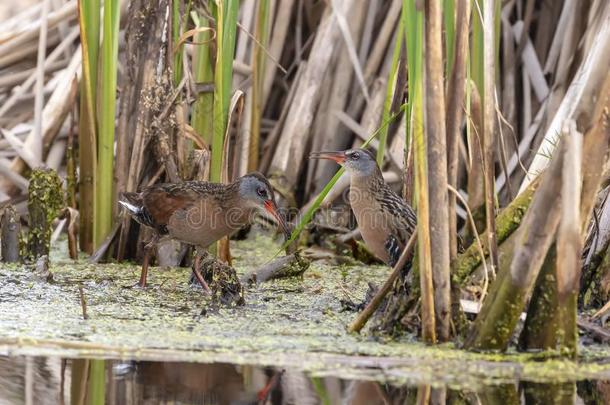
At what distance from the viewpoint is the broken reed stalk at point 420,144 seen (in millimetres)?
4203

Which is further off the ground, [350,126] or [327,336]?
[350,126]

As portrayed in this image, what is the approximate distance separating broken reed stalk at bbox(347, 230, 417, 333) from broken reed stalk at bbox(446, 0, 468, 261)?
173 mm

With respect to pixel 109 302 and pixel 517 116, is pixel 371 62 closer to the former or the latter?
pixel 517 116

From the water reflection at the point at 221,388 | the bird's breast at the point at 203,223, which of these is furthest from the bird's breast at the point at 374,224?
the water reflection at the point at 221,388

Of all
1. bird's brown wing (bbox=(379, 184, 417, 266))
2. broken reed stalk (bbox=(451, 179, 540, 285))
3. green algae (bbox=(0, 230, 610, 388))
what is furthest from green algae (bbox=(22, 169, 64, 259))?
broken reed stalk (bbox=(451, 179, 540, 285))

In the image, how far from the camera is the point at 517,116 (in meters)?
7.68

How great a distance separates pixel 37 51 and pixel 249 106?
160 centimetres

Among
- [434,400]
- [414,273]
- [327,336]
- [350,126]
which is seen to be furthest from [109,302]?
[350,126]

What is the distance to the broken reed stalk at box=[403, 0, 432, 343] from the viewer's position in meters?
4.20

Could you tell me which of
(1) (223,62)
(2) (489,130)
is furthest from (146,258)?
(2) (489,130)

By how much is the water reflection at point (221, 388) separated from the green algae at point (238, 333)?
0.25 ft

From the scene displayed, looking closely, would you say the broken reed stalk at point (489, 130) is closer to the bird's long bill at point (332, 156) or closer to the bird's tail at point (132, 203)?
the bird's long bill at point (332, 156)

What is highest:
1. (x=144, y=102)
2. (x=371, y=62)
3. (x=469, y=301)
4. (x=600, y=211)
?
(x=371, y=62)

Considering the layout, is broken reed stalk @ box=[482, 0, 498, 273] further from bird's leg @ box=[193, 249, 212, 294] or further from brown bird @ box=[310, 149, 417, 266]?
bird's leg @ box=[193, 249, 212, 294]
